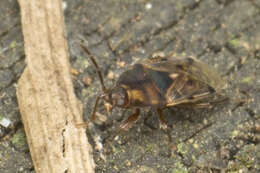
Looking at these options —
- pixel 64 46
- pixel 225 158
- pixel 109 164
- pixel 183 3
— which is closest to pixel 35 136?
pixel 109 164

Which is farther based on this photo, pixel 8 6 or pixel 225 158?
pixel 8 6

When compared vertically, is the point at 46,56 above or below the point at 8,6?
below

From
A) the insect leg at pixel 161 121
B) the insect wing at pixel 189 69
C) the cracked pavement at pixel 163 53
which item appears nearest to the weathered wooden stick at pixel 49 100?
the cracked pavement at pixel 163 53

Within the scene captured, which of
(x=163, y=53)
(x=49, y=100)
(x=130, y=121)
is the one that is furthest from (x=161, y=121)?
(x=49, y=100)

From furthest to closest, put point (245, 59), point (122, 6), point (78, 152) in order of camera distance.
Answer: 1. point (122, 6)
2. point (245, 59)
3. point (78, 152)

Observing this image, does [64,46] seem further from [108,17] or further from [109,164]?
[109,164]

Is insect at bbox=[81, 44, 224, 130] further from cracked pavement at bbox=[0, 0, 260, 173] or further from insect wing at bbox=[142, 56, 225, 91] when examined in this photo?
cracked pavement at bbox=[0, 0, 260, 173]

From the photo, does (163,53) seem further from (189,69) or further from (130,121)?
(130,121)
